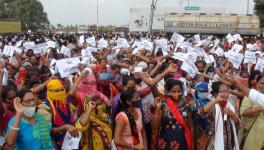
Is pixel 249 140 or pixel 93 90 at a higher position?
pixel 93 90

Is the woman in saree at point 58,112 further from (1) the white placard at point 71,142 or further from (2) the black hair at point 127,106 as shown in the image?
(2) the black hair at point 127,106

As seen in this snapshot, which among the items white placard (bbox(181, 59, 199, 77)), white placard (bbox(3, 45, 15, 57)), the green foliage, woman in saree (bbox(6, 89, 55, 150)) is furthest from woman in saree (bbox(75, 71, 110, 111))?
the green foliage

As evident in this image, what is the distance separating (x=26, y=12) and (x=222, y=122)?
2686 inches

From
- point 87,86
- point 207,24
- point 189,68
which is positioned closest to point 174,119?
point 87,86

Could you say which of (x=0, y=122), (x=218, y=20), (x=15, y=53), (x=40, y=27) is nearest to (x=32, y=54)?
(x=15, y=53)

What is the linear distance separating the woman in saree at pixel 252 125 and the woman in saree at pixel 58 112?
1.90 m

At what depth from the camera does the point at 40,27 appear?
67.8m

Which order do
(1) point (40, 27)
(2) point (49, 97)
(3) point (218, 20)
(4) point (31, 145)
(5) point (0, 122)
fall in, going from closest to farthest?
1. (4) point (31, 145)
2. (5) point (0, 122)
3. (2) point (49, 97)
4. (3) point (218, 20)
5. (1) point (40, 27)

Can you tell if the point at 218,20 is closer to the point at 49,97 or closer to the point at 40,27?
the point at 40,27

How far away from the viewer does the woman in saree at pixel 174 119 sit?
15.1ft

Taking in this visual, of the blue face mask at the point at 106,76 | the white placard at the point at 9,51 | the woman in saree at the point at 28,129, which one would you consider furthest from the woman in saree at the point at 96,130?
the white placard at the point at 9,51

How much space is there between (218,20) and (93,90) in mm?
38868

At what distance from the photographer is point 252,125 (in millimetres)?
5078

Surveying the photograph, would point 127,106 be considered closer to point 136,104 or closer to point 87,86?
point 136,104
